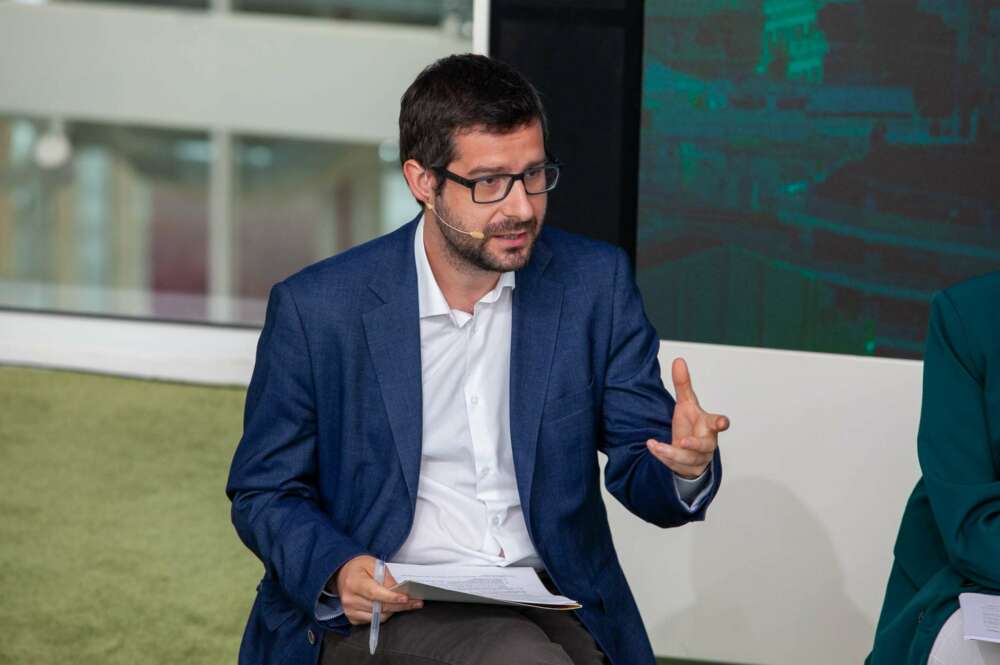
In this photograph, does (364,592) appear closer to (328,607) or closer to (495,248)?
(328,607)

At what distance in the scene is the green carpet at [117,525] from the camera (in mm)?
3324

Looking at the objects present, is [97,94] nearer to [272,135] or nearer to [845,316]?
[272,135]

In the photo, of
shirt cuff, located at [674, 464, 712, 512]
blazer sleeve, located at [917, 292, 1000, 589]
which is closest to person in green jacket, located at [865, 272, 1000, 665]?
blazer sleeve, located at [917, 292, 1000, 589]

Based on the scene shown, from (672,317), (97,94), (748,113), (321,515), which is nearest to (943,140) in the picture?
(748,113)

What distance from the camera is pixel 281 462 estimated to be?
7.06 ft

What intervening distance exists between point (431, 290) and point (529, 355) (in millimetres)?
202

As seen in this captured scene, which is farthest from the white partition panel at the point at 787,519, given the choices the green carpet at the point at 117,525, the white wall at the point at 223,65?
the white wall at the point at 223,65

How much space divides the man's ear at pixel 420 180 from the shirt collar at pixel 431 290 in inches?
3.3

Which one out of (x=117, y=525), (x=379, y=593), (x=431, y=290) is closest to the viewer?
(x=379, y=593)

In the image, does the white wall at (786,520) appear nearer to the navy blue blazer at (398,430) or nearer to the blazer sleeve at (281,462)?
the navy blue blazer at (398,430)

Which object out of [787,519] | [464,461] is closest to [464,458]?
[464,461]

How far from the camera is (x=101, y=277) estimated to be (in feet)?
20.7

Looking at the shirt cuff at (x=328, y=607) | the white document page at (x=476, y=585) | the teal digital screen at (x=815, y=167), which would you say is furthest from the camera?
the teal digital screen at (x=815, y=167)

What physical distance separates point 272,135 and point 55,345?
1.31m
